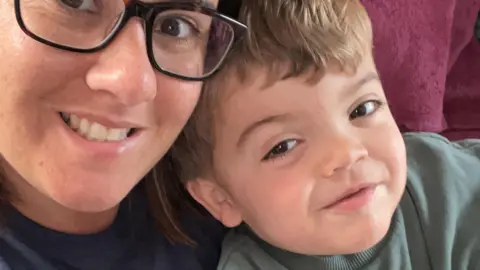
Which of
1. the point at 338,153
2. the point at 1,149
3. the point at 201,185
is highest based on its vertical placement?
the point at 1,149

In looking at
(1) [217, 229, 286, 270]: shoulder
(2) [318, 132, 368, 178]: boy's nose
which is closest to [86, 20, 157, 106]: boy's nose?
(2) [318, 132, 368, 178]: boy's nose

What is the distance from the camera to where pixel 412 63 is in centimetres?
149

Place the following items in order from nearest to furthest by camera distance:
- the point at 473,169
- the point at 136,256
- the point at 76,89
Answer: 1. the point at 76,89
2. the point at 136,256
3. the point at 473,169

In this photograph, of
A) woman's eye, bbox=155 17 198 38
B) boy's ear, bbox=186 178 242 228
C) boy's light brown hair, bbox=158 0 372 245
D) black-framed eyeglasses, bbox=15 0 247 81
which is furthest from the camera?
boy's ear, bbox=186 178 242 228

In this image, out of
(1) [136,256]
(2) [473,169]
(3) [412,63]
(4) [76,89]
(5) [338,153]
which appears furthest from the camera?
(3) [412,63]

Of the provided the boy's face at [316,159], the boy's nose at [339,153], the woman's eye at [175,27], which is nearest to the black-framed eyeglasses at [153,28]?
the woman's eye at [175,27]

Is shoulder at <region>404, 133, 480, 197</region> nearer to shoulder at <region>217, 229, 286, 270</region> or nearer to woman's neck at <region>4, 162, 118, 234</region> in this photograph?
shoulder at <region>217, 229, 286, 270</region>

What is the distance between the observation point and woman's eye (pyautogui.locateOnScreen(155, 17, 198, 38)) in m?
1.00

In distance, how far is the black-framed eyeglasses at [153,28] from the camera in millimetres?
899

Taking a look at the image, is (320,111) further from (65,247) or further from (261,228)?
(65,247)

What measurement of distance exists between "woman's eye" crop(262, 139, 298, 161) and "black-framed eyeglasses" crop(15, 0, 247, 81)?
180 millimetres

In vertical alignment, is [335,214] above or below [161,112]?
below

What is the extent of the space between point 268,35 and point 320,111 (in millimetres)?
144

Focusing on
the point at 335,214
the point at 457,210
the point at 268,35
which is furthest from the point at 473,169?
the point at 268,35
